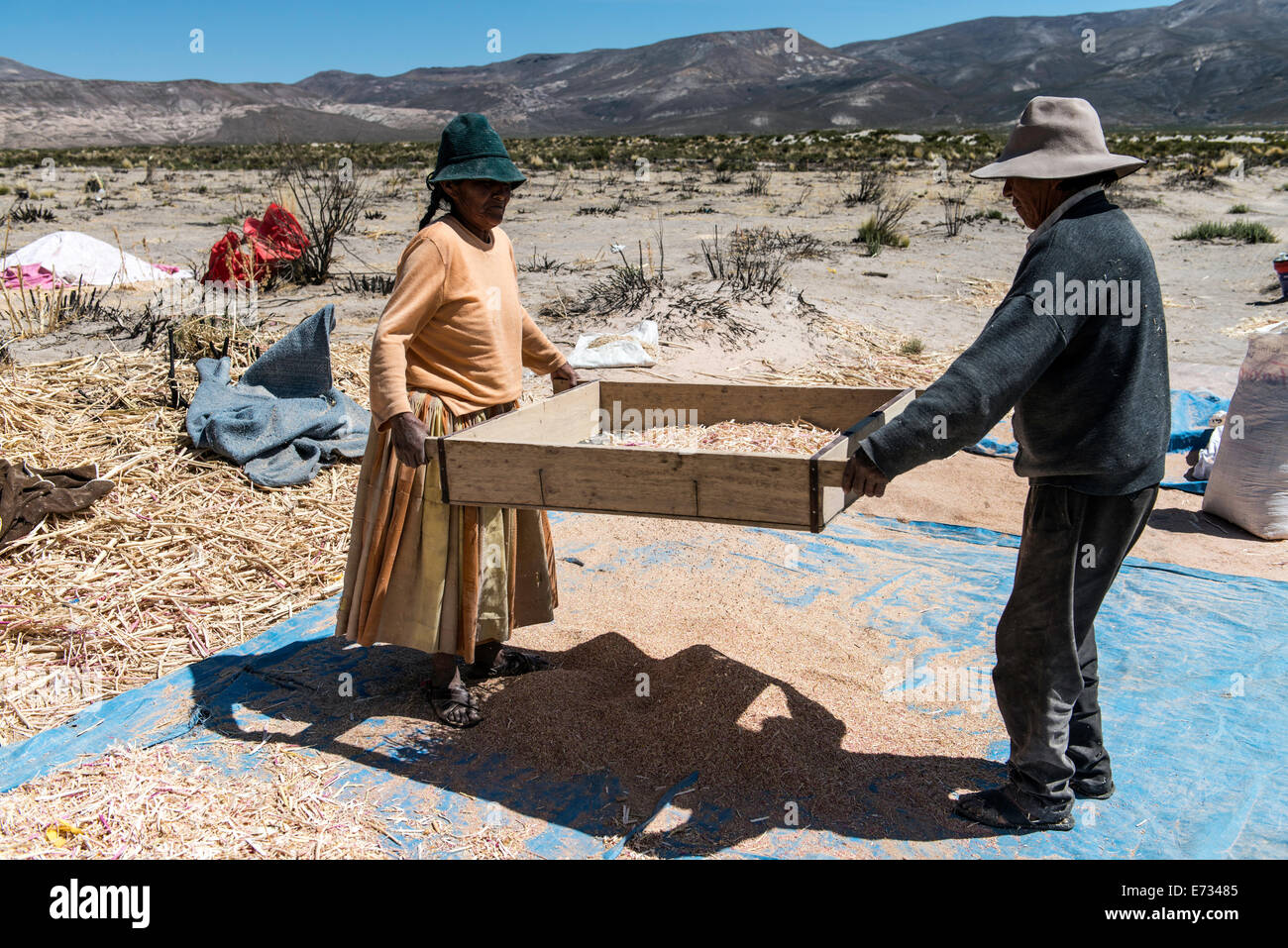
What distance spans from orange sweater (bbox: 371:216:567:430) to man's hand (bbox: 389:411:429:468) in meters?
0.03

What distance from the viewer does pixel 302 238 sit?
408 inches

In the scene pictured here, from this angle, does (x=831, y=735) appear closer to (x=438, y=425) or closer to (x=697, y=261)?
(x=438, y=425)

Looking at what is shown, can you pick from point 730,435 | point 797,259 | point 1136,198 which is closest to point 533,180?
point 1136,198

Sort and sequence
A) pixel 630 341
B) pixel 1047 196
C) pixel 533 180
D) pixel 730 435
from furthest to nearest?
pixel 533 180 < pixel 630 341 < pixel 730 435 < pixel 1047 196

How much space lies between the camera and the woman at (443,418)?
9.47ft

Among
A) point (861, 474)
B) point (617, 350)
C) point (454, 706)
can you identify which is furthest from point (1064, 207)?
point (617, 350)

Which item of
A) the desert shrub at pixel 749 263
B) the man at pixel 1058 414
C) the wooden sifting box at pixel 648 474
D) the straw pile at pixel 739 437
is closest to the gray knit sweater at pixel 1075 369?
the man at pixel 1058 414

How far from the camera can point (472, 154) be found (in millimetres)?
2900

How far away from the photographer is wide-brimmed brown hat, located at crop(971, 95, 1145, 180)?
7.46 feet

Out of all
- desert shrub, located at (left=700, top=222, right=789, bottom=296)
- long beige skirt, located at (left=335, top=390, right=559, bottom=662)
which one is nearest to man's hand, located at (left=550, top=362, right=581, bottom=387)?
long beige skirt, located at (left=335, top=390, right=559, bottom=662)

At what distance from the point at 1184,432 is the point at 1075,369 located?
4.58 m

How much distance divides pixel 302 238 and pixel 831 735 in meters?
8.93

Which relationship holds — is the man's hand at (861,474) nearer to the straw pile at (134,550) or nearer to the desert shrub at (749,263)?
the straw pile at (134,550)

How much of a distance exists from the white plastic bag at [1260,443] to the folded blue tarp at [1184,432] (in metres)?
0.63
